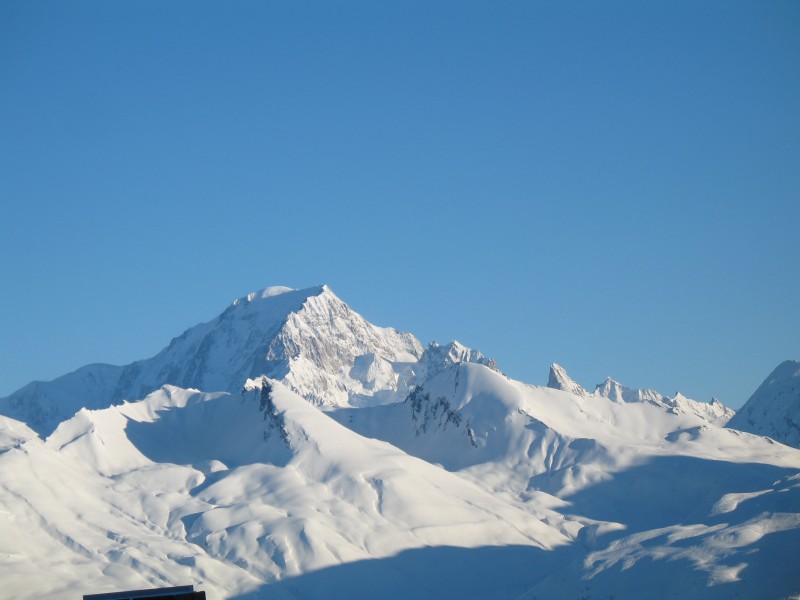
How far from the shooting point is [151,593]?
236ft

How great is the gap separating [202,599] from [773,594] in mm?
148644

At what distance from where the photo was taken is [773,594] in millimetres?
199500

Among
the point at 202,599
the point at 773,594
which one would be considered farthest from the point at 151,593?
the point at 773,594

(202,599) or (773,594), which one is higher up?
(202,599)

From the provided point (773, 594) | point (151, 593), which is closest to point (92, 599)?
point (151, 593)

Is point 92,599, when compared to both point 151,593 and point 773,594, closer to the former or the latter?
point 151,593

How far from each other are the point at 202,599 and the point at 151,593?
9.94 feet

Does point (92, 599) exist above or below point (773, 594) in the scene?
above

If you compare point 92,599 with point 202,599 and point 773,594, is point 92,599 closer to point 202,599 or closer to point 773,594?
point 202,599

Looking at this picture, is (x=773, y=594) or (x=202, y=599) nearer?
(x=202, y=599)

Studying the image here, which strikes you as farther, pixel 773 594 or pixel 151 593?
pixel 773 594

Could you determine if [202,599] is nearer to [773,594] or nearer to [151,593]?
[151,593]

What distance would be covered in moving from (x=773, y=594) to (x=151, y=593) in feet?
495

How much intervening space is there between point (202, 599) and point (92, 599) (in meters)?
6.55
